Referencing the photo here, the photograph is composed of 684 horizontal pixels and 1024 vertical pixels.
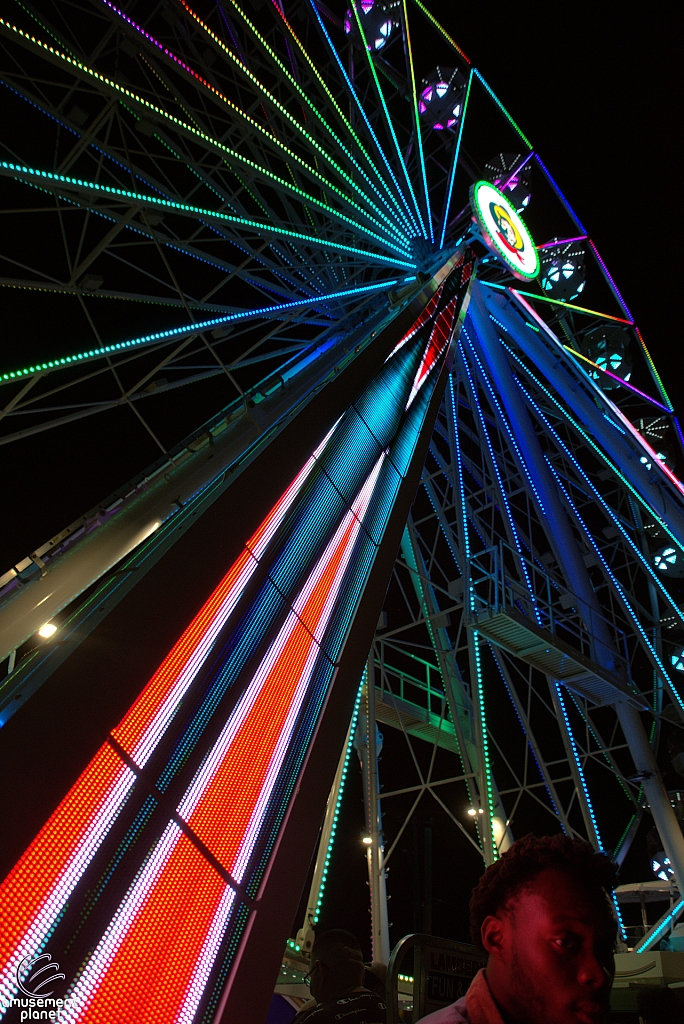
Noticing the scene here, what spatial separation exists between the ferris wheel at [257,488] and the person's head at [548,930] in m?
1.02

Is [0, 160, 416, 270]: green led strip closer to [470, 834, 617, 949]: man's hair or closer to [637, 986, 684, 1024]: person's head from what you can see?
[470, 834, 617, 949]: man's hair

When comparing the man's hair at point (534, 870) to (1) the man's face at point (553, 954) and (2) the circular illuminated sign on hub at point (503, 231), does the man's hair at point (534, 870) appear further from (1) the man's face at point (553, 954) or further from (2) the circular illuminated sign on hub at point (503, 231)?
(2) the circular illuminated sign on hub at point (503, 231)

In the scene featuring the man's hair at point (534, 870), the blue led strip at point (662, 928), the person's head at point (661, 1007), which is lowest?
the blue led strip at point (662, 928)

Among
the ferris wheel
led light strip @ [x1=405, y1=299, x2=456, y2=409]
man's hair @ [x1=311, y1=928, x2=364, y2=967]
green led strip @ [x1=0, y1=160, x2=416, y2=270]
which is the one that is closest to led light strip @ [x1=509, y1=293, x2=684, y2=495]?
the ferris wheel

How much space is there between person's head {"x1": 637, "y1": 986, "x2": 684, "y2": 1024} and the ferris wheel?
8.32 feet

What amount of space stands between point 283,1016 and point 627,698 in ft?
22.8

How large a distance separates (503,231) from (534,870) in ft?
40.0

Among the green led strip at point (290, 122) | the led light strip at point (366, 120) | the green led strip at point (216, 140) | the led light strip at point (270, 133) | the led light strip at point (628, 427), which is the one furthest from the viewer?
the led light strip at point (628, 427)

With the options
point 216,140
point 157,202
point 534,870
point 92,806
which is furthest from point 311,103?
point 534,870

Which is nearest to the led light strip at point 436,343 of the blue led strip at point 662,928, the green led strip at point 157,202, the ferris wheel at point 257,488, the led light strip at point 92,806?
the ferris wheel at point 257,488

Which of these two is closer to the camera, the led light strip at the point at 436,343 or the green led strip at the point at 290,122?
the green led strip at the point at 290,122

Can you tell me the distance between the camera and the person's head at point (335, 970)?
347 cm

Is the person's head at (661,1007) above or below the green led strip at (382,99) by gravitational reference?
below

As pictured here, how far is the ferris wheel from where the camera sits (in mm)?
2500
